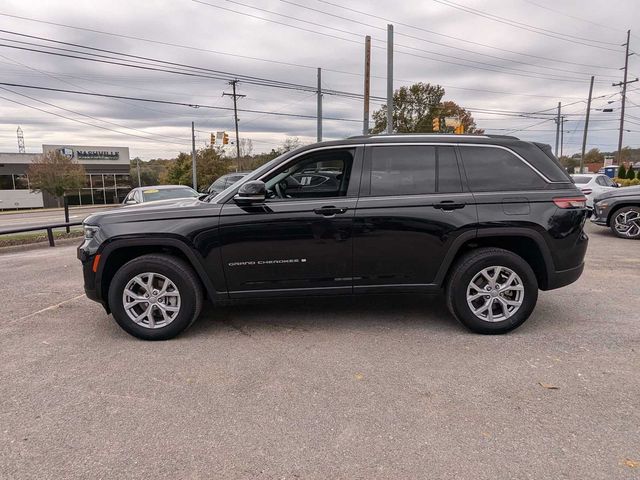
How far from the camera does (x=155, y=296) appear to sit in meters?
4.24

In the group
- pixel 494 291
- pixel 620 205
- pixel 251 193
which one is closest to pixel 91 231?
→ pixel 251 193

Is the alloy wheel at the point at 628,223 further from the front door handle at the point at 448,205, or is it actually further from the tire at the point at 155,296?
the tire at the point at 155,296


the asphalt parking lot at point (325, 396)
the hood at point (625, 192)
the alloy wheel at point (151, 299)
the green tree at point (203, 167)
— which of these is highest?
the green tree at point (203, 167)

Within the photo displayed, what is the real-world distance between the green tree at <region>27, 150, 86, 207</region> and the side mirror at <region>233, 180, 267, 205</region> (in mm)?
42624

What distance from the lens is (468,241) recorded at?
432 cm

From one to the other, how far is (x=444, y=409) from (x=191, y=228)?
105 inches

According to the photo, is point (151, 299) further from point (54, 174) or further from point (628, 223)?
point (54, 174)

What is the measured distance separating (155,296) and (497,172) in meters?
3.51

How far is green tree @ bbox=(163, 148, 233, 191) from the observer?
177ft

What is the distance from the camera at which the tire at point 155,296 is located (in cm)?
420

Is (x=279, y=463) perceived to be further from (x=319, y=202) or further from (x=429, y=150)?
(x=429, y=150)

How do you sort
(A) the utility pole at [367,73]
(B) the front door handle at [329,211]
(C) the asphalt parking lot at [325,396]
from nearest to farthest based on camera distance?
(C) the asphalt parking lot at [325,396]
(B) the front door handle at [329,211]
(A) the utility pole at [367,73]

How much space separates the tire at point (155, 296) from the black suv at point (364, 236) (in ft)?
0.04

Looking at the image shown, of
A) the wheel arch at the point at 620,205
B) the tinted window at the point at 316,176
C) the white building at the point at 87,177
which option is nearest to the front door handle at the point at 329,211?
the tinted window at the point at 316,176
